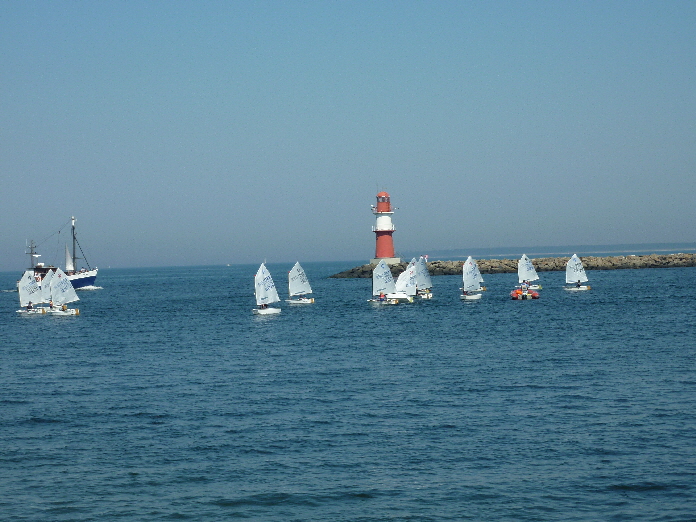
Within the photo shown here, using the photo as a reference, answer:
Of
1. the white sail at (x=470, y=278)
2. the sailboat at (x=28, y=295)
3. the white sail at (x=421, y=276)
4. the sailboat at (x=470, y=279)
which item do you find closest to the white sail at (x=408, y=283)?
the white sail at (x=421, y=276)

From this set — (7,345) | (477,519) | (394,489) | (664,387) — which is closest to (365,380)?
(664,387)

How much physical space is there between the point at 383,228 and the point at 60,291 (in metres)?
61.2

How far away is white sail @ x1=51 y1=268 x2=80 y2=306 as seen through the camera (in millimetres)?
86750

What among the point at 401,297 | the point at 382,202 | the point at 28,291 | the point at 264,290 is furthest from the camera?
the point at 382,202

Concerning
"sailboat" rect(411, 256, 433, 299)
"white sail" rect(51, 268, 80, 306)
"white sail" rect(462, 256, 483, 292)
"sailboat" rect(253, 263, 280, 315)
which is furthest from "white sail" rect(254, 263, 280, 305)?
"white sail" rect(51, 268, 80, 306)

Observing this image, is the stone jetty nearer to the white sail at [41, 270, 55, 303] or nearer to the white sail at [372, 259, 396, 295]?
the white sail at [372, 259, 396, 295]

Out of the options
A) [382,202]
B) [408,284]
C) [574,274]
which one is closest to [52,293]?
[408,284]

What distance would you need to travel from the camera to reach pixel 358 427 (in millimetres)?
26719

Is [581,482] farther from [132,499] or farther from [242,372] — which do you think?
[242,372]

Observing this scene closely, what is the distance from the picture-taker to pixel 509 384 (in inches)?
1330

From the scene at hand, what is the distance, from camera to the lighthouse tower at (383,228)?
134 metres

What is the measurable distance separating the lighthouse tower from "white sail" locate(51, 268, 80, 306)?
59.2m

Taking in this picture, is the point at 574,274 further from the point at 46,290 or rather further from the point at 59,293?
the point at 46,290

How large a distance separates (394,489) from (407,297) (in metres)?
62.3
